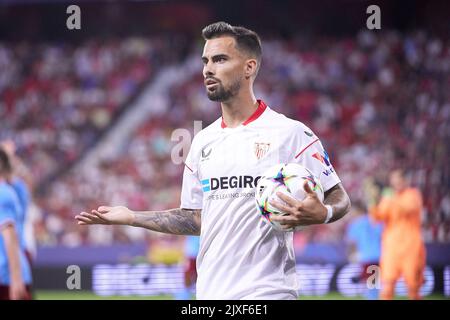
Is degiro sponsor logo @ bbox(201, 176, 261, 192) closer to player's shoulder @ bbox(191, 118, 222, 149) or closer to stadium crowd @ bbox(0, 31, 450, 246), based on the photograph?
player's shoulder @ bbox(191, 118, 222, 149)

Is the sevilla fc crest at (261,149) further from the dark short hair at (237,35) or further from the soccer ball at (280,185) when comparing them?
the dark short hair at (237,35)

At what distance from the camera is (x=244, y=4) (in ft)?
68.6

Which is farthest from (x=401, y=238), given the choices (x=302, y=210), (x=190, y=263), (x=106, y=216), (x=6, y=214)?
(x=302, y=210)

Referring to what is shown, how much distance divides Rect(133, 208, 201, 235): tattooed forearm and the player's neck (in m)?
0.56

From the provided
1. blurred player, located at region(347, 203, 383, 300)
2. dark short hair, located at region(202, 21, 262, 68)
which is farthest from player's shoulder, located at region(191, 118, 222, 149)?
blurred player, located at region(347, 203, 383, 300)

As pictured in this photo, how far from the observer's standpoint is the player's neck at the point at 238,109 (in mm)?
4273

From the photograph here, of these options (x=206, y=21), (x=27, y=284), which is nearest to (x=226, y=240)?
(x=27, y=284)

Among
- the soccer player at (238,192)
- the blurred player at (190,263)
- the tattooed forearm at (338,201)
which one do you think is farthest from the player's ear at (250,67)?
the blurred player at (190,263)

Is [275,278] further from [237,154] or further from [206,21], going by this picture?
[206,21]

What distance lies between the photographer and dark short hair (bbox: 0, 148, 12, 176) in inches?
266

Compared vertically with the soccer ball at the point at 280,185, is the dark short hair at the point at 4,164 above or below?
above

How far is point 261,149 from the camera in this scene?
4.07 metres

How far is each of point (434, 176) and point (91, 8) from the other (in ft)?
39.6

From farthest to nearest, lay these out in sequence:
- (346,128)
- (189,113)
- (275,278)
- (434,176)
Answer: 1. (189,113)
2. (346,128)
3. (434,176)
4. (275,278)
